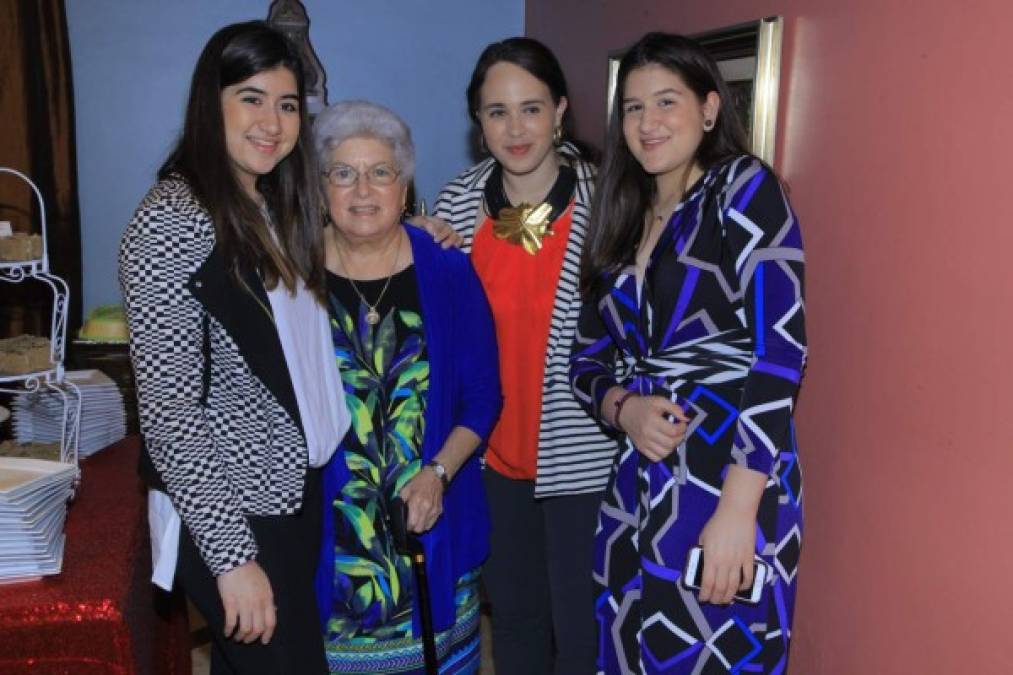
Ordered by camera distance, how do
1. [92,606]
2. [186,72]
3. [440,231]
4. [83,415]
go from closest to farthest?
[92,606], [440,231], [83,415], [186,72]

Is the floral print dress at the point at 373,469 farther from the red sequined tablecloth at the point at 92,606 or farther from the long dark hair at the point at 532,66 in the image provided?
the long dark hair at the point at 532,66

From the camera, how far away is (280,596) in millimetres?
1525

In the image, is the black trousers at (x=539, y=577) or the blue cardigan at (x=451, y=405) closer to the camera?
the blue cardigan at (x=451, y=405)

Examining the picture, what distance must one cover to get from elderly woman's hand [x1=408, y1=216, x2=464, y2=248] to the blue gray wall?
185cm

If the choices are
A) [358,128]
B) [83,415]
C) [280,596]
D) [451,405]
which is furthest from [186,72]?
[280,596]

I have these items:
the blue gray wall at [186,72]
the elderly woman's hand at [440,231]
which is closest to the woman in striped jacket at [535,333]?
the elderly woman's hand at [440,231]

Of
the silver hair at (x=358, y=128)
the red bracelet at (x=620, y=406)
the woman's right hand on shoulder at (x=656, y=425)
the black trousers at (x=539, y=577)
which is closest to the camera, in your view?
the woman's right hand on shoulder at (x=656, y=425)

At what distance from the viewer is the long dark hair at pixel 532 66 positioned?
2039mm

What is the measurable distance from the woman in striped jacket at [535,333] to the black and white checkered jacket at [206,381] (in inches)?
25.8

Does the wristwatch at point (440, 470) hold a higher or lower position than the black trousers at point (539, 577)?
higher

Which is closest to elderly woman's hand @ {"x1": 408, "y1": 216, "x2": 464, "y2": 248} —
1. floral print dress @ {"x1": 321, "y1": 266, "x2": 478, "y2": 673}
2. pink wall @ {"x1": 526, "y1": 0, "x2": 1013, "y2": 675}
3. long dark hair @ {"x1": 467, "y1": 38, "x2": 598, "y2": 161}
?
floral print dress @ {"x1": 321, "y1": 266, "x2": 478, "y2": 673}

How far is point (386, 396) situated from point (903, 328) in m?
0.91

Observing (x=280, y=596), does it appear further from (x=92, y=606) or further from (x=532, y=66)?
(x=532, y=66)

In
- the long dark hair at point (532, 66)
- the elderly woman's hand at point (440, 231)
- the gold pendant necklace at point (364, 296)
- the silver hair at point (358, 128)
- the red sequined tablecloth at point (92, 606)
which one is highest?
the long dark hair at point (532, 66)
